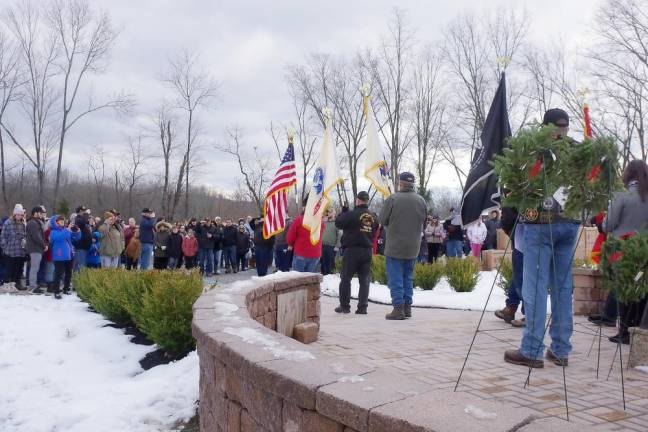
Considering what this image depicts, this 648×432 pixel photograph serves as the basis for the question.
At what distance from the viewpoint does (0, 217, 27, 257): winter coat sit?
38.8ft

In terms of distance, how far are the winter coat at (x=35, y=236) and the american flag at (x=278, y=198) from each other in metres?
4.32

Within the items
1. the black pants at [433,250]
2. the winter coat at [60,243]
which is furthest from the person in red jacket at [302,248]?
the black pants at [433,250]

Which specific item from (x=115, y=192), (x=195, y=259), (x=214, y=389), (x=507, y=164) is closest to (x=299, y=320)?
(x=214, y=389)

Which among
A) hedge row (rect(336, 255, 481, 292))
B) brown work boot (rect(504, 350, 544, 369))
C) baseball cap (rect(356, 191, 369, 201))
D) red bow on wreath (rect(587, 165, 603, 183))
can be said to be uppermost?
baseball cap (rect(356, 191, 369, 201))

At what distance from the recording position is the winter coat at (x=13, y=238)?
11812 millimetres

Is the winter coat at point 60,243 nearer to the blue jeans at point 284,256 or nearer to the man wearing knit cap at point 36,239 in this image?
the man wearing knit cap at point 36,239

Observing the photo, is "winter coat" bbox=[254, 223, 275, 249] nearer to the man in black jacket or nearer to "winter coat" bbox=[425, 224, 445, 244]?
the man in black jacket

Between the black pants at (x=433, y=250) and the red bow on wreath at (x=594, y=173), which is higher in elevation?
the red bow on wreath at (x=594, y=173)

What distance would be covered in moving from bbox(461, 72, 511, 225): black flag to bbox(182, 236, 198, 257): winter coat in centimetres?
1251

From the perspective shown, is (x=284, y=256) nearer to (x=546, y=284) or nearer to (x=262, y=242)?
(x=262, y=242)

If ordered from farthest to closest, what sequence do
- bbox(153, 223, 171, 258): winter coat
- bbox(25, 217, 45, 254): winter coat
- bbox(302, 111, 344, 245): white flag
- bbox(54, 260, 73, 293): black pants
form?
bbox(153, 223, 171, 258): winter coat, bbox(54, 260, 73, 293): black pants, bbox(25, 217, 45, 254): winter coat, bbox(302, 111, 344, 245): white flag

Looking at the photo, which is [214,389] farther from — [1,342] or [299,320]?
[1,342]

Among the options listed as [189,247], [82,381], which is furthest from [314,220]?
[189,247]

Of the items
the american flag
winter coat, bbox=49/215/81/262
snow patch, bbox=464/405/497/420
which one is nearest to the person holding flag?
the american flag
